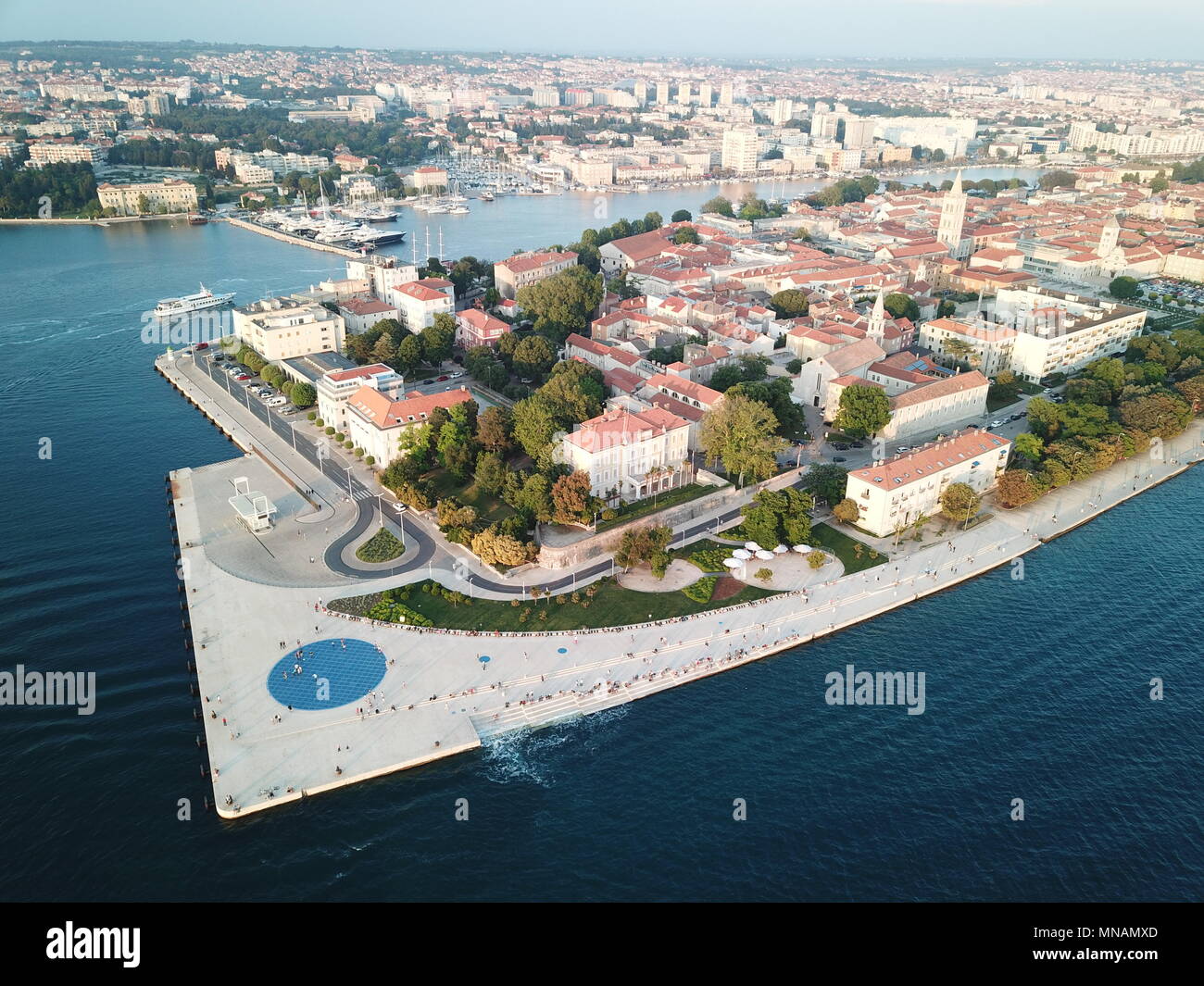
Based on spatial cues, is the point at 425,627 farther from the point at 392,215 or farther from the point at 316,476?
the point at 392,215

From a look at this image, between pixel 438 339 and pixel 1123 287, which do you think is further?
pixel 1123 287

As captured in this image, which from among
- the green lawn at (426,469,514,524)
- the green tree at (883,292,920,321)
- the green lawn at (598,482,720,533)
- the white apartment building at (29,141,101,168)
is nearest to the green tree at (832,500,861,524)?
the green lawn at (598,482,720,533)

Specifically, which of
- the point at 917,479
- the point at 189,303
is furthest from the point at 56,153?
the point at 917,479

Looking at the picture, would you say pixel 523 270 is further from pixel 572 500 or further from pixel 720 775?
pixel 720 775

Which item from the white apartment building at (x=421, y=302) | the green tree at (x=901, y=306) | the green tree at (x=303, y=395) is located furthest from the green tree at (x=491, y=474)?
the green tree at (x=901, y=306)

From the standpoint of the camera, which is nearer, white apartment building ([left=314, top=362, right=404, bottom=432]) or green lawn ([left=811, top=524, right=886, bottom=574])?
A: green lawn ([left=811, top=524, right=886, bottom=574])

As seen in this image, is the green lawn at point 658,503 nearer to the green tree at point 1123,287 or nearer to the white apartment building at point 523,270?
the white apartment building at point 523,270

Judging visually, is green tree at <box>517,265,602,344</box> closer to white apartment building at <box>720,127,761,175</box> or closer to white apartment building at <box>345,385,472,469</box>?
white apartment building at <box>345,385,472,469</box>
